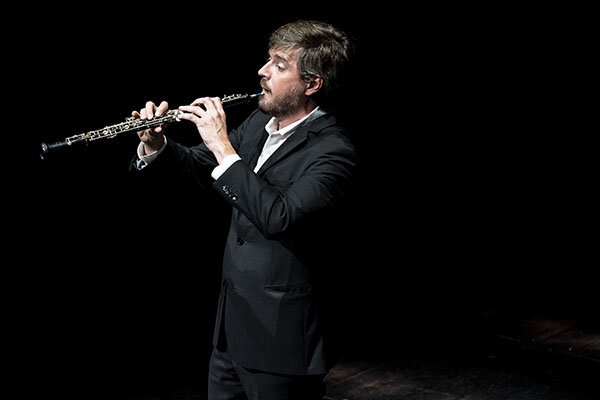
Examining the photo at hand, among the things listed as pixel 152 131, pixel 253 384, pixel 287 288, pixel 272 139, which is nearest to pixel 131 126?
pixel 152 131

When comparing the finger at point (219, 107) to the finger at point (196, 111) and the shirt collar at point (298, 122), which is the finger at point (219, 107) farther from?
the shirt collar at point (298, 122)

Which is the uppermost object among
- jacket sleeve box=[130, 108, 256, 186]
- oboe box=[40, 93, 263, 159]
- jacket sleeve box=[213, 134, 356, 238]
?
oboe box=[40, 93, 263, 159]

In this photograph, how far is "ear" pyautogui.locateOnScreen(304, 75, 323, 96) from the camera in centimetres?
206

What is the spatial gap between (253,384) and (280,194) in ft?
1.85

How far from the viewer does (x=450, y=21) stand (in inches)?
195

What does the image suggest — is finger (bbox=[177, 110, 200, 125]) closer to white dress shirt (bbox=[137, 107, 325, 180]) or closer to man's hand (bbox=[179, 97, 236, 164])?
man's hand (bbox=[179, 97, 236, 164])

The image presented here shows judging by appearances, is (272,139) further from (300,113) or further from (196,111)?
(196,111)

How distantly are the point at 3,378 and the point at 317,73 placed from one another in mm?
2133

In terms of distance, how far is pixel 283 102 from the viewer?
6.79 ft

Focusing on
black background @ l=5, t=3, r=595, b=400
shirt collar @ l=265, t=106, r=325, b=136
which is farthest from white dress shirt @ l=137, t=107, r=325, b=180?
black background @ l=5, t=3, r=595, b=400

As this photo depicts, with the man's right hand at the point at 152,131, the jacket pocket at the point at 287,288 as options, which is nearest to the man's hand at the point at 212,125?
the man's right hand at the point at 152,131

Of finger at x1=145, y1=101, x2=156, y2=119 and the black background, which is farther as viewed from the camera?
the black background

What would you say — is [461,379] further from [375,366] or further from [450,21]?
[450,21]

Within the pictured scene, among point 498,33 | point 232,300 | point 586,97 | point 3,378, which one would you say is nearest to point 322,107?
point 232,300
